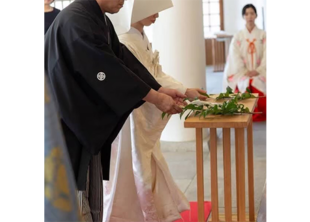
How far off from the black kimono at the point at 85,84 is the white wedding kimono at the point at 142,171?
2.34ft

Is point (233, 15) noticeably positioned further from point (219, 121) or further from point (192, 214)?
point (219, 121)

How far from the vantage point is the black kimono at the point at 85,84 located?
2.48 metres

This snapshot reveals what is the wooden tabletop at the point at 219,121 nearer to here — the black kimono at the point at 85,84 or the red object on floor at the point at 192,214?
the black kimono at the point at 85,84

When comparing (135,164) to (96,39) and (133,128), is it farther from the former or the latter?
(96,39)

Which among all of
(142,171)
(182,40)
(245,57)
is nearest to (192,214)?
(142,171)

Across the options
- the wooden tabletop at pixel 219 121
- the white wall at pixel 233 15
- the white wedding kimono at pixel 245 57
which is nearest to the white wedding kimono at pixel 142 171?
the wooden tabletop at pixel 219 121

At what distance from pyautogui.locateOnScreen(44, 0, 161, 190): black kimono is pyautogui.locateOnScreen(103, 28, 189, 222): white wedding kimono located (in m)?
0.71

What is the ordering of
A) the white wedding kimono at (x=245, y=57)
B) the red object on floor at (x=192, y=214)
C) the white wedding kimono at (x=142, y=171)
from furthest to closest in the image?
the white wedding kimono at (x=245, y=57)
the red object on floor at (x=192, y=214)
the white wedding kimono at (x=142, y=171)

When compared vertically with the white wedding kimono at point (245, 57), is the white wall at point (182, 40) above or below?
above

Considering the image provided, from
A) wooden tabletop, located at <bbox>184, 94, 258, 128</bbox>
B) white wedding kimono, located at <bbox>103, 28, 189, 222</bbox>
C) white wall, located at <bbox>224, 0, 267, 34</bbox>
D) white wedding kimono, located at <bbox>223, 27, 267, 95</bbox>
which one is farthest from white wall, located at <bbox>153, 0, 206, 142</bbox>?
white wall, located at <bbox>224, 0, 267, 34</bbox>

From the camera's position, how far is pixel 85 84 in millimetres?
2529

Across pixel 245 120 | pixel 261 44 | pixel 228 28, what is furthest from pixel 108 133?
pixel 228 28

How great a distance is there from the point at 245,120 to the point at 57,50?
0.89 metres
